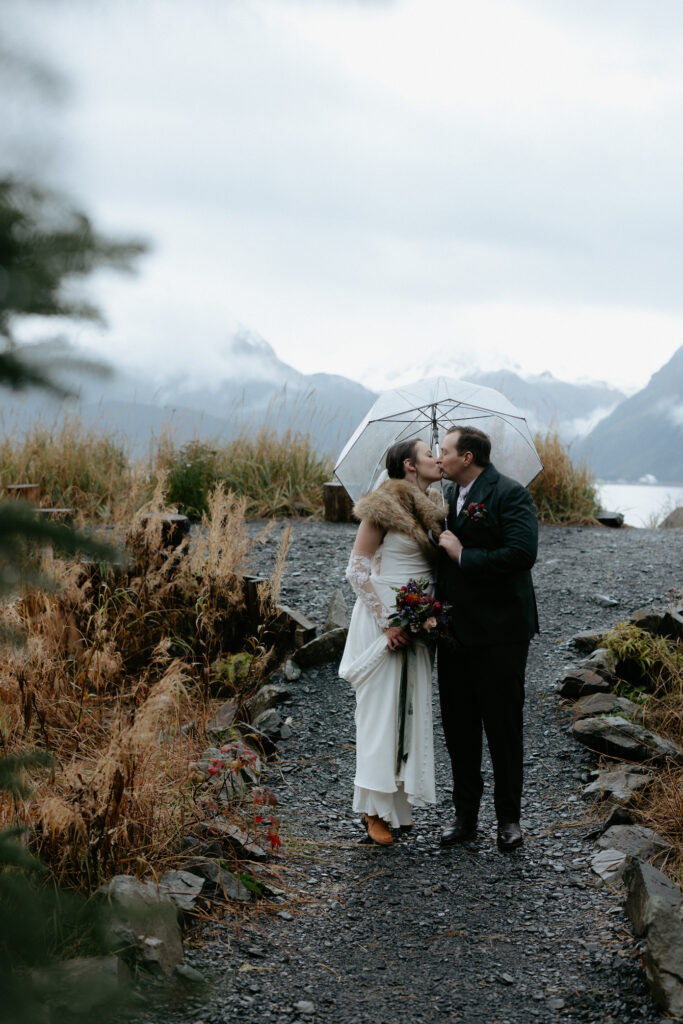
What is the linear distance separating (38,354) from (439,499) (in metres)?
3.61

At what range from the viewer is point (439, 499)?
180 inches

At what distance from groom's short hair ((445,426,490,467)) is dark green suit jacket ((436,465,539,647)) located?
0.19ft

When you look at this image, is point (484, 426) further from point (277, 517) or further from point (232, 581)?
point (277, 517)

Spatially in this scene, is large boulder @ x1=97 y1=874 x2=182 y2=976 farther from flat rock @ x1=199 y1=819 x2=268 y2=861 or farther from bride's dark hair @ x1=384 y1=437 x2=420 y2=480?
bride's dark hair @ x1=384 y1=437 x2=420 y2=480

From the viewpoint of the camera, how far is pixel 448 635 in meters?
4.04

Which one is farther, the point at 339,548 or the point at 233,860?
the point at 339,548

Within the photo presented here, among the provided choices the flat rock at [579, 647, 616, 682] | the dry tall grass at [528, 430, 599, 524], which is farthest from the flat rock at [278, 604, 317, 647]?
the dry tall grass at [528, 430, 599, 524]

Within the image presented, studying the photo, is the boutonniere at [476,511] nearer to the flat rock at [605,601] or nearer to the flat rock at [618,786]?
the flat rock at [618,786]

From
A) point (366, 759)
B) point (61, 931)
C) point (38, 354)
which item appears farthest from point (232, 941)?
point (38, 354)

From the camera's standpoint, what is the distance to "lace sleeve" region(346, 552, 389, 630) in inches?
161

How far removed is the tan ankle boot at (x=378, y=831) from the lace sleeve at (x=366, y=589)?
87 cm

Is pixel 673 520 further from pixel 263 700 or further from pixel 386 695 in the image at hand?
pixel 386 695

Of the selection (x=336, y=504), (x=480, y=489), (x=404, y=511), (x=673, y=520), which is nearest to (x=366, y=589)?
(x=404, y=511)

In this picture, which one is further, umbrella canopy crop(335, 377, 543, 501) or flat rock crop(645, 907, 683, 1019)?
umbrella canopy crop(335, 377, 543, 501)
